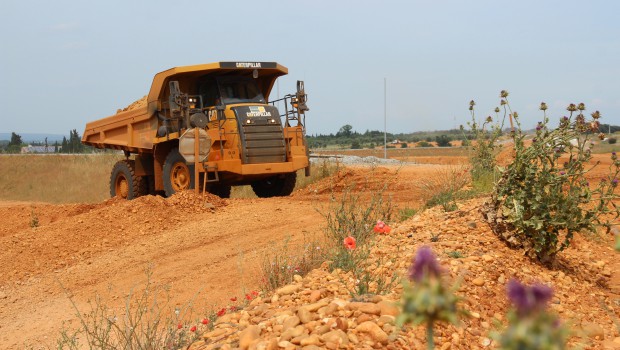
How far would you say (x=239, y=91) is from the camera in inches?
568

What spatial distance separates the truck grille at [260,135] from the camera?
13430 mm

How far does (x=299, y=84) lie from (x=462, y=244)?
854cm

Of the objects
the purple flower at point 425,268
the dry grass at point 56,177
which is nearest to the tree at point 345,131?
the dry grass at point 56,177

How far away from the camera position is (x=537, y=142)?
6473 mm

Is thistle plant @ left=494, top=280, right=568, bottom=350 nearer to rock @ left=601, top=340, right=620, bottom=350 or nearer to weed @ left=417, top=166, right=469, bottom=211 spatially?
rock @ left=601, top=340, right=620, bottom=350

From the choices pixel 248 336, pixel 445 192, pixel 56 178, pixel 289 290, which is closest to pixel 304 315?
pixel 248 336

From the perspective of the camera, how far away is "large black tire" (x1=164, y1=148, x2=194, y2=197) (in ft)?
45.8

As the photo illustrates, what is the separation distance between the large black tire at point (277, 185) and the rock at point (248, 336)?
35.4ft

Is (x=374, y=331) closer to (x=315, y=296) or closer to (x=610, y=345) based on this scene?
(x=315, y=296)

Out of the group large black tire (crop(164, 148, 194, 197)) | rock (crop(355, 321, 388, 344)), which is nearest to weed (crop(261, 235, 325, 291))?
rock (crop(355, 321, 388, 344))

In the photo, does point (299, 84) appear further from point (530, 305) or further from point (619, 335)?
point (530, 305)

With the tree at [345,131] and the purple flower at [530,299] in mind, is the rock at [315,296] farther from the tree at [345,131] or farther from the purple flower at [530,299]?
the tree at [345,131]

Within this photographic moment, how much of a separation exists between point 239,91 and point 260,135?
1299 mm

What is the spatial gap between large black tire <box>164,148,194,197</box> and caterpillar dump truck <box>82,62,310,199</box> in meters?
0.02
